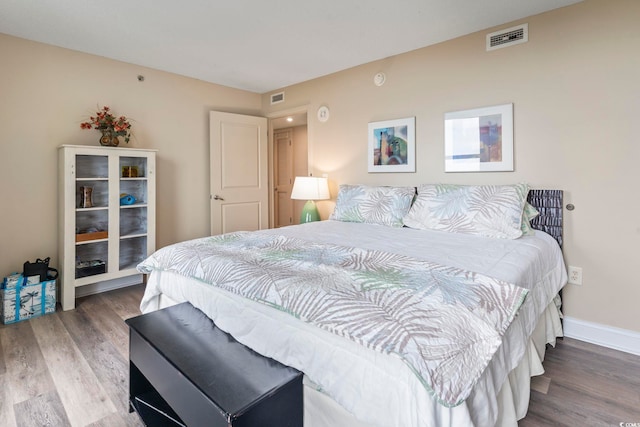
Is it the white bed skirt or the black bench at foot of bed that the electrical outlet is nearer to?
the white bed skirt

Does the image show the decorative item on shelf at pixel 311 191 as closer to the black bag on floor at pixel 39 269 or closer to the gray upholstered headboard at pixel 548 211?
the gray upholstered headboard at pixel 548 211

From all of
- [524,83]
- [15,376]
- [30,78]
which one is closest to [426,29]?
[524,83]

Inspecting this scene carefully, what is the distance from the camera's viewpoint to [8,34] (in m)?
2.73

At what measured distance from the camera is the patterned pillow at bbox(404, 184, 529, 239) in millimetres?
2152

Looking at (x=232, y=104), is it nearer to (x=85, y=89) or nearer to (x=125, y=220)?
(x=85, y=89)

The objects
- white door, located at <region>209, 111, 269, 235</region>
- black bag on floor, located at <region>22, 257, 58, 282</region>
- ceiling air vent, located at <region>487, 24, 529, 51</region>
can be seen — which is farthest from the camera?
white door, located at <region>209, 111, 269, 235</region>

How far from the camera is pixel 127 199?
127 inches

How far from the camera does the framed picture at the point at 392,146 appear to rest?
3080 millimetres

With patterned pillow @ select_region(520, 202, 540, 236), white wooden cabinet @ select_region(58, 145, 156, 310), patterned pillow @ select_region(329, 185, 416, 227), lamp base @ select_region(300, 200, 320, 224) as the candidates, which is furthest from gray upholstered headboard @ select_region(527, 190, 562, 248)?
white wooden cabinet @ select_region(58, 145, 156, 310)

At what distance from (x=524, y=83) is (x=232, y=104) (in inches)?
129

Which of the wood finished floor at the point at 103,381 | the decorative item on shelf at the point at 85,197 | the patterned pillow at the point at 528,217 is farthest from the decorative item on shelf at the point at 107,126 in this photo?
the patterned pillow at the point at 528,217

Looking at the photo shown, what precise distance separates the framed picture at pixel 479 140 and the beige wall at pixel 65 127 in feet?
9.43

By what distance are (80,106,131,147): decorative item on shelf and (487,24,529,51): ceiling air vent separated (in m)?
3.36

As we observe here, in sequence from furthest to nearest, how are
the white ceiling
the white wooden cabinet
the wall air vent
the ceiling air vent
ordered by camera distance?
the wall air vent → the white wooden cabinet → the ceiling air vent → the white ceiling
